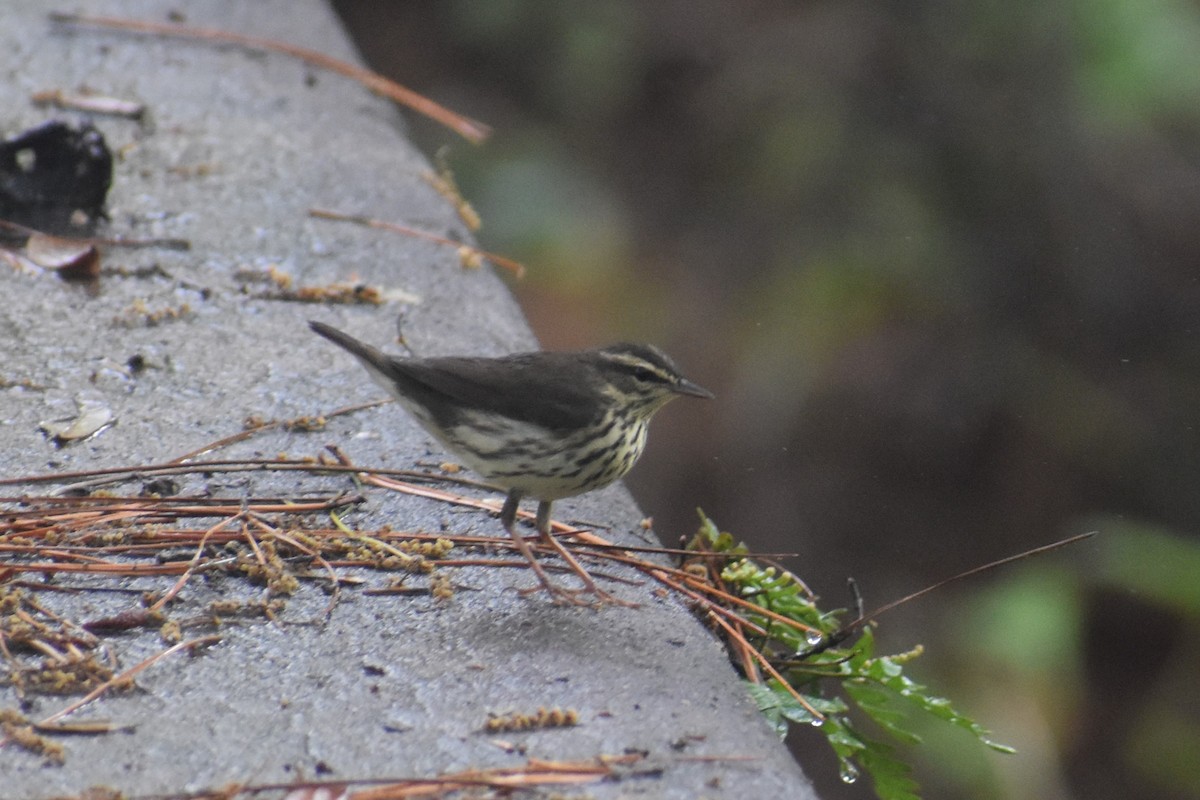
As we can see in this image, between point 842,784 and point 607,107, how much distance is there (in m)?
5.43

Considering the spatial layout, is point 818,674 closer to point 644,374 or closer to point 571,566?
point 571,566

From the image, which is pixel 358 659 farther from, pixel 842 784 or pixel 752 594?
pixel 842 784

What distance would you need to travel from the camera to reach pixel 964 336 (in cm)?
914

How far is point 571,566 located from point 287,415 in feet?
3.49

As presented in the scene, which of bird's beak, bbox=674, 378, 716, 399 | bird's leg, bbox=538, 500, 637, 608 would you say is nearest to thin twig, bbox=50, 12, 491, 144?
bird's beak, bbox=674, 378, 716, 399

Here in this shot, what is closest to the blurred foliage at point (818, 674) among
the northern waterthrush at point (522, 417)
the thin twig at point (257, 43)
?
the northern waterthrush at point (522, 417)

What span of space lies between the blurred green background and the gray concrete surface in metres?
3.66

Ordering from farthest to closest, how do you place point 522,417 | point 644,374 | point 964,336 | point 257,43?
1. point 964,336
2. point 257,43
3. point 644,374
4. point 522,417

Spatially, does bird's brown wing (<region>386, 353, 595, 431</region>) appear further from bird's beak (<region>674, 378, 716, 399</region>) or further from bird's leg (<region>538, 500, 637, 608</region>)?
bird's beak (<region>674, 378, 716, 399</region>)

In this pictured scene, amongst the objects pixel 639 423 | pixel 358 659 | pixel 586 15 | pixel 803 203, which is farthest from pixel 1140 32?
pixel 358 659

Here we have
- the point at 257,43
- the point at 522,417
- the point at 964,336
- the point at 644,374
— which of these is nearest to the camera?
the point at 522,417

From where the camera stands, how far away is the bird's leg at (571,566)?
11.6 feet

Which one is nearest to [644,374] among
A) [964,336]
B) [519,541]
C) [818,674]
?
[519,541]

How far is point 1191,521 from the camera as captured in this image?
8.73 meters
